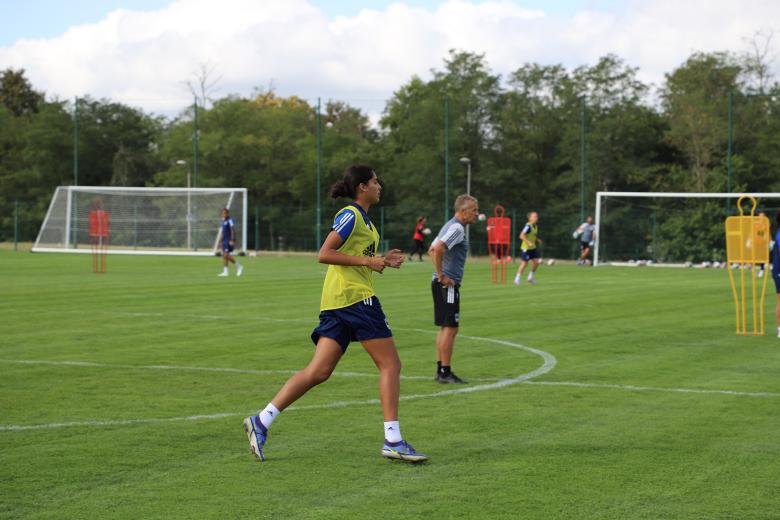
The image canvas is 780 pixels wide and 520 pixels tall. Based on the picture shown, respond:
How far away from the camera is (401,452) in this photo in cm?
708

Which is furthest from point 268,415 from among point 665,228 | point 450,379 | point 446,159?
point 446,159

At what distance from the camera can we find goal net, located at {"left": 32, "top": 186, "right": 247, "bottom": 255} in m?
51.8

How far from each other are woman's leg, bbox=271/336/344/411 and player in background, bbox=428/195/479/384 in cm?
363

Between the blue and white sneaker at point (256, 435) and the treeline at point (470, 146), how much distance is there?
146ft

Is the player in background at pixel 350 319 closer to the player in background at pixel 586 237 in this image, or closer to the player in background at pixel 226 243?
the player in background at pixel 226 243

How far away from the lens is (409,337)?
49.9 ft

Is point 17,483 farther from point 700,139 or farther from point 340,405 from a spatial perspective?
point 700,139

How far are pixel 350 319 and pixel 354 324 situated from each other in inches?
1.8

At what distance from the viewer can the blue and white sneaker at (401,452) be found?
703 cm

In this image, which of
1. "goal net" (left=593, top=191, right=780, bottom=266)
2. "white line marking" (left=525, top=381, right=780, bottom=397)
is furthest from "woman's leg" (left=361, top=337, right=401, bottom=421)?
"goal net" (left=593, top=191, right=780, bottom=266)

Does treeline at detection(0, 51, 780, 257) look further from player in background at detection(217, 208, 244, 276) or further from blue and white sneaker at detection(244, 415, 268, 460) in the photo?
blue and white sneaker at detection(244, 415, 268, 460)

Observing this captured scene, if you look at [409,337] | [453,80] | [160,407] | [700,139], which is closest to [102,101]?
[453,80]

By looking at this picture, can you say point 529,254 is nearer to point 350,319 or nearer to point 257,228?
point 350,319

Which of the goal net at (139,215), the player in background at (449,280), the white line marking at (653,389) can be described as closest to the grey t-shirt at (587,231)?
the goal net at (139,215)
